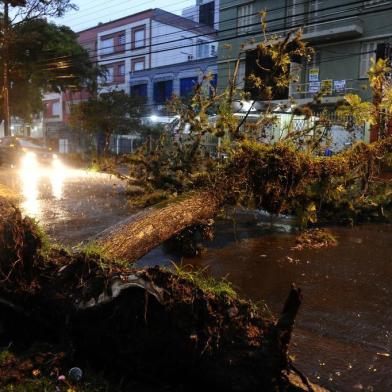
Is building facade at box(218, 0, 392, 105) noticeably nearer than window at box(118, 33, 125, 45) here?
→ Yes

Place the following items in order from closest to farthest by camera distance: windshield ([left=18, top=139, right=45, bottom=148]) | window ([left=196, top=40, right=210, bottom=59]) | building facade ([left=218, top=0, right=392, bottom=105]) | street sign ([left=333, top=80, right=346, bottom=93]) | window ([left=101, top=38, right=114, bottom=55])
A: 1. windshield ([left=18, top=139, right=45, bottom=148])
2. building facade ([left=218, top=0, right=392, bottom=105])
3. street sign ([left=333, top=80, right=346, bottom=93])
4. window ([left=196, top=40, right=210, bottom=59])
5. window ([left=101, top=38, right=114, bottom=55])

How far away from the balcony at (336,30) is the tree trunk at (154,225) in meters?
22.2

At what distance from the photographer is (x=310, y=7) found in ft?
87.8

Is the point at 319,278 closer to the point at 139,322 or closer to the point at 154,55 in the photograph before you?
the point at 139,322

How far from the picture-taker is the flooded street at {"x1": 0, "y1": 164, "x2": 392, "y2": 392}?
3.28 m

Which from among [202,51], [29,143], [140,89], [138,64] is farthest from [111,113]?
[202,51]

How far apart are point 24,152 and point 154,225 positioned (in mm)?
17165

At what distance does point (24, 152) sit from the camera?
20469 mm

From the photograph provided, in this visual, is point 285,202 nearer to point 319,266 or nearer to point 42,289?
point 319,266

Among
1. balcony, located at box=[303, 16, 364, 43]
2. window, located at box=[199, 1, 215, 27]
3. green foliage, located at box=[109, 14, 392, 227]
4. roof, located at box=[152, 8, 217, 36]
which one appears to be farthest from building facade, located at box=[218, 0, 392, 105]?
Answer: green foliage, located at box=[109, 14, 392, 227]

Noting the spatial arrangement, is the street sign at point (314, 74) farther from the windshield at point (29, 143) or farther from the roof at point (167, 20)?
the windshield at point (29, 143)

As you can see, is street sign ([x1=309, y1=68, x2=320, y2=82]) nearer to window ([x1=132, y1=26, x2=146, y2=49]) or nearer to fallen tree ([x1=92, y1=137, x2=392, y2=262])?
window ([x1=132, y1=26, x2=146, y2=49])

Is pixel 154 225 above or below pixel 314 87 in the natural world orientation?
below

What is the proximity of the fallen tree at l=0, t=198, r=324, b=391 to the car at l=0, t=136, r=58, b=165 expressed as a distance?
1766 centimetres
